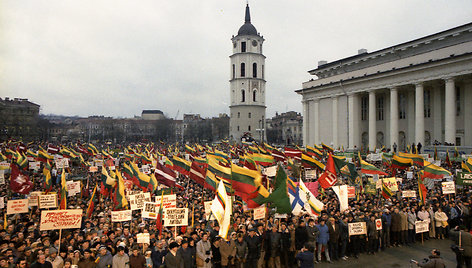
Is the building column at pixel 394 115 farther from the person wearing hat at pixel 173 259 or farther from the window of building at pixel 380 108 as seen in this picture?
the person wearing hat at pixel 173 259

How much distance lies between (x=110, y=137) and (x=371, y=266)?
114018 millimetres

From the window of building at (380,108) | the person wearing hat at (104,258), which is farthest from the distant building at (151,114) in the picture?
the person wearing hat at (104,258)

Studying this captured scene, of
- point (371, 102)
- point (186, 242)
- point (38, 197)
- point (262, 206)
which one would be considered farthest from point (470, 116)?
point (38, 197)

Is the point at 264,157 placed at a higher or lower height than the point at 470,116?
lower

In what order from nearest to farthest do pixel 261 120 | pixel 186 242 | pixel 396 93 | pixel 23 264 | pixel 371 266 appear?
1. pixel 23 264
2. pixel 186 242
3. pixel 371 266
4. pixel 396 93
5. pixel 261 120

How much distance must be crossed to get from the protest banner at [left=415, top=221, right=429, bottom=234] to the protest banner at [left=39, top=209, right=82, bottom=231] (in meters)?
10.8

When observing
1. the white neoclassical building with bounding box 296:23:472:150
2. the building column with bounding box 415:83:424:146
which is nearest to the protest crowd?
the building column with bounding box 415:83:424:146

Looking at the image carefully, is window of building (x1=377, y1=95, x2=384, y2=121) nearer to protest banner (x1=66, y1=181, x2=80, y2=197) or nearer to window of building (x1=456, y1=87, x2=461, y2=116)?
window of building (x1=456, y1=87, x2=461, y2=116)

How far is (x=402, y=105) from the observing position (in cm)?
3794

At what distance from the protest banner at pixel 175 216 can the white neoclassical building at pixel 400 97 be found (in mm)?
30068

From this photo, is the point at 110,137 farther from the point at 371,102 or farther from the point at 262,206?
the point at 262,206

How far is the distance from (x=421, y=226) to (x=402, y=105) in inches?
1193

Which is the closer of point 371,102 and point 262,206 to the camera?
point 262,206

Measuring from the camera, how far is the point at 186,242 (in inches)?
308
